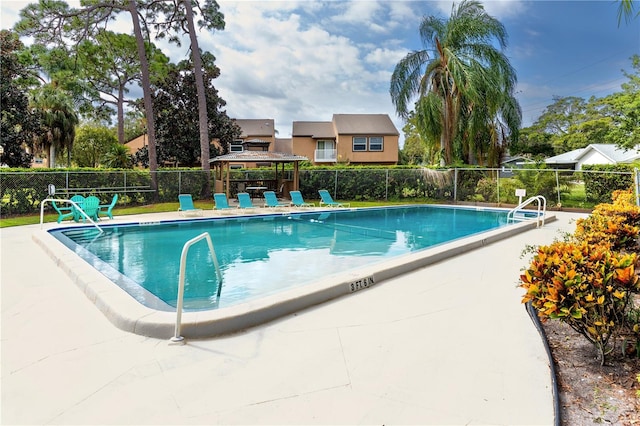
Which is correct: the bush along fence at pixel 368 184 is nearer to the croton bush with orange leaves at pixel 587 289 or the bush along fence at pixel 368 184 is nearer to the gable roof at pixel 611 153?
the gable roof at pixel 611 153

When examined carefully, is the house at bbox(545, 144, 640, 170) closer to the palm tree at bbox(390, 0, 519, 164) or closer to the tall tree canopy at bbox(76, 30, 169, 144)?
the palm tree at bbox(390, 0, 519, 164)

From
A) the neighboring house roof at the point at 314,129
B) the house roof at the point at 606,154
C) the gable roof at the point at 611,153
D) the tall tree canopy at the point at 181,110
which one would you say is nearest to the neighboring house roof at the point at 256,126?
the neighboring house roof at the point at 314,129

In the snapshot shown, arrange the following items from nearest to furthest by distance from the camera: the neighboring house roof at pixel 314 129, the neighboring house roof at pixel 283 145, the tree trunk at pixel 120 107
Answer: the tree trunk at pixel 120 107, the neighboring house roof at pixel 314 129, the neighboring house roof at pixel 283 145

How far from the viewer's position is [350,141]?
3728cm

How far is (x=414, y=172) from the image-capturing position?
70.2 ft

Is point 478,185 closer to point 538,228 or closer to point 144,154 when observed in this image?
point 538,228

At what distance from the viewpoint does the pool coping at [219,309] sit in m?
3.73

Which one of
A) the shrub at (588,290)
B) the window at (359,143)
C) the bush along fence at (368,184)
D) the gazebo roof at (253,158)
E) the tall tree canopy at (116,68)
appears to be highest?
the tall tree canopy at (116,68)

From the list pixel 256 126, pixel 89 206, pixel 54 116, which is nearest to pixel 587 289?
pixel 89 206

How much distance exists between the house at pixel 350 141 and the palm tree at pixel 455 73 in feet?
48.5

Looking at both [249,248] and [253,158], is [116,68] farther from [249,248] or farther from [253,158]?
[249,248]

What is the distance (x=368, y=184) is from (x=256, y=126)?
70.9ft

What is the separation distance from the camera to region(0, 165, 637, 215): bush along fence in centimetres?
1461

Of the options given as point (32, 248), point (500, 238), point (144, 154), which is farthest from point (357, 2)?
point (144, 154)
